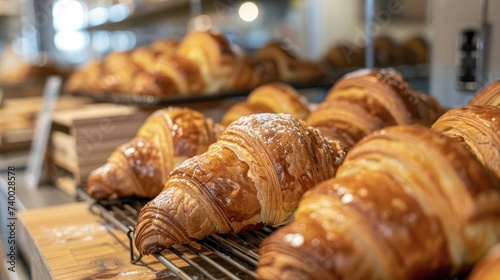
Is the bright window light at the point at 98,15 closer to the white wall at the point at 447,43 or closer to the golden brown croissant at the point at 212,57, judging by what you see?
the golden brown croissant at the point at 212,57

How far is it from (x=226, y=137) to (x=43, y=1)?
615cm

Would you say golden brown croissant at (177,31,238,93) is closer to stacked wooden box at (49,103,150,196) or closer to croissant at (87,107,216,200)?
stacked wooden box at (49,103,150,196)

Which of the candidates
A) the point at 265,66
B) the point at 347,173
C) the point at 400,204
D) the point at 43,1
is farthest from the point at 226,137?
the point at 43,1

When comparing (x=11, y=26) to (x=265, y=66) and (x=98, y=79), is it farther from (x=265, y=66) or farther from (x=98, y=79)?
(x=265, y=66)

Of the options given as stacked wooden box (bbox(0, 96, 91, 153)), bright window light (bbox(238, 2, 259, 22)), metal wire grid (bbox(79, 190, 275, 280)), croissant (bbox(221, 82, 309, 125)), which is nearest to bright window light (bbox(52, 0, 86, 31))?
stacked wooden box (bbox(0, 96, 91, 153))

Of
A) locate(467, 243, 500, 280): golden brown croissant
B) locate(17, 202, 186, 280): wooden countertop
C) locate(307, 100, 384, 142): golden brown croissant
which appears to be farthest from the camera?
locate(307, 100, 384, 142): golden brown croissant

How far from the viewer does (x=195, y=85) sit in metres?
2.45

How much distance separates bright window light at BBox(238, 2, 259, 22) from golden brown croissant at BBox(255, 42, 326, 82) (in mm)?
A: 712

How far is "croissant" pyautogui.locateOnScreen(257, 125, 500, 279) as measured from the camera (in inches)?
32.6

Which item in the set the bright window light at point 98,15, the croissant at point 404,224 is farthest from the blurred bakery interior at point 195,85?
the bright window light at point 98,15

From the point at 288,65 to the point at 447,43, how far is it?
966mm

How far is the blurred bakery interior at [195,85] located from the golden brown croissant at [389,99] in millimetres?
13

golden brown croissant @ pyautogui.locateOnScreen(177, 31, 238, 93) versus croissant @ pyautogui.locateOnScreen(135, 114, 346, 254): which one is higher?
golden brown croissant @ pyautogui.locateOnScreen(177, 31, 238, 93)

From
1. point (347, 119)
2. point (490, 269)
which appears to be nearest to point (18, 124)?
point (347, 119)
